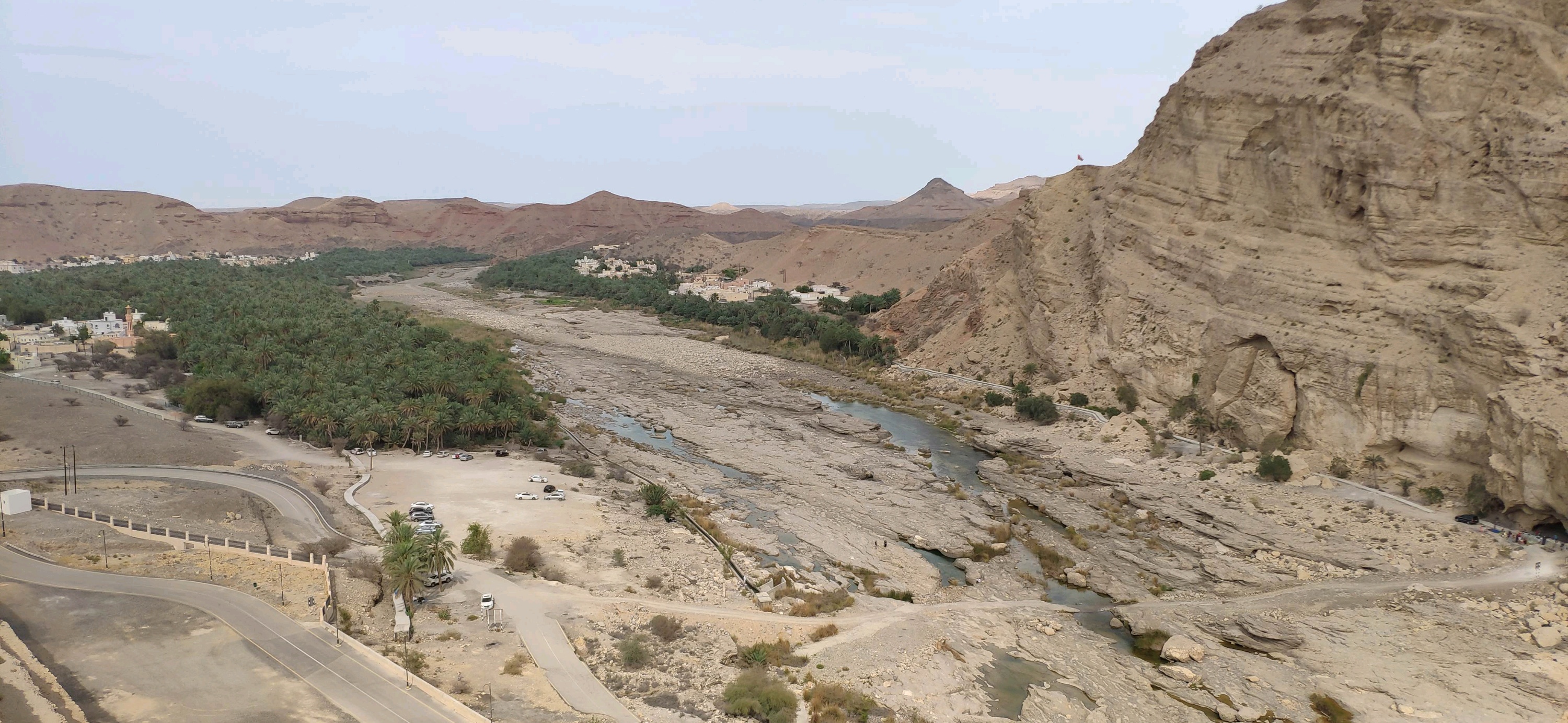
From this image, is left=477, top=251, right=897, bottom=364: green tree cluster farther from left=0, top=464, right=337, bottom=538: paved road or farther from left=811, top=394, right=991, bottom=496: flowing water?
left=0, top=464, right=337, bottom=538: paved road

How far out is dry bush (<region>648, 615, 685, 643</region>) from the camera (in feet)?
79.4

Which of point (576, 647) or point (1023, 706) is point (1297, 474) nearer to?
point (1023, 706)

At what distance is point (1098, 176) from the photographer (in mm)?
58812

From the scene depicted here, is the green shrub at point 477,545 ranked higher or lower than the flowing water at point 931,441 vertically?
lower

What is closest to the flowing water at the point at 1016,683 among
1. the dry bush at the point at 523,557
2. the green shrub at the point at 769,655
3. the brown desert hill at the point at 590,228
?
the green shrub at the point at 769,655

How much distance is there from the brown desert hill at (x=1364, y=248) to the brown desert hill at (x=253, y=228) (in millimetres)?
132769

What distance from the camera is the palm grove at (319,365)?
42.6 m

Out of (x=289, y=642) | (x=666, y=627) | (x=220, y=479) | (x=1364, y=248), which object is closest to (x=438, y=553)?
(x=289, y=642)

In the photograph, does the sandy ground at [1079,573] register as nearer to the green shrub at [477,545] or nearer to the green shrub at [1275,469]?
the green shrub at [1275,469]

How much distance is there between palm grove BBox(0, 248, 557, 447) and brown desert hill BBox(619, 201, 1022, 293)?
4147 centimetres

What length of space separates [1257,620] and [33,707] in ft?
91.4

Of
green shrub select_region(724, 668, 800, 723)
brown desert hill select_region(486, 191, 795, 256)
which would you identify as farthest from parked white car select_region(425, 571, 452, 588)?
brown desert hill select_region(486, 191, 795, 256)

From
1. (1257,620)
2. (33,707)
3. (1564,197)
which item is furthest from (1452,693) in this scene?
(33,707)

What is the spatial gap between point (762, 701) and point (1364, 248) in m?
30.2
